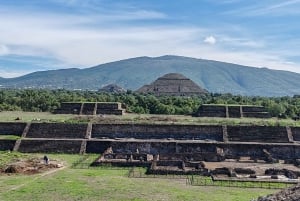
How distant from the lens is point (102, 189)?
23312mm

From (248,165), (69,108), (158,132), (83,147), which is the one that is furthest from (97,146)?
(69,108)

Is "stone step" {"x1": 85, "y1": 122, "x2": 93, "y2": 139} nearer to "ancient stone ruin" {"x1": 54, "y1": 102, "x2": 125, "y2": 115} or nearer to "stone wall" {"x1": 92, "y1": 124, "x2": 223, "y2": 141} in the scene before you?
"stone wall" {"x1": 92, "y1": 124, "x2": 223, "y2": 141}

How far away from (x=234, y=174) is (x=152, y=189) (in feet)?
19.8

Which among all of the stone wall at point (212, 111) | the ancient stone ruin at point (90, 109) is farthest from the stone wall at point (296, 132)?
the ancient stone ruin at point (90, 109)

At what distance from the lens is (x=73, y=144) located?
1452 inches

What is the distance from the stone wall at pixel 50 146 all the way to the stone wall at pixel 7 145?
77 centimetres

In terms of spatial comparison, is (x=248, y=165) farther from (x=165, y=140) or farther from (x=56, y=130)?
(x=56, y=130)

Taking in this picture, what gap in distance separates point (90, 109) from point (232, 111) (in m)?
16.4

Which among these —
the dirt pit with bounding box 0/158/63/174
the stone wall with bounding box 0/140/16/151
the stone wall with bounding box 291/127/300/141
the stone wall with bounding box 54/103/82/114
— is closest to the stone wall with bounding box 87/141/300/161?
the stone wall with bounding box 291/127/300/141

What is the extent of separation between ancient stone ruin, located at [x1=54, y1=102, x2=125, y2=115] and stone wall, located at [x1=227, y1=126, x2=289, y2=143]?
17396mm

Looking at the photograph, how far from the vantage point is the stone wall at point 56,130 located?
38.9 metres

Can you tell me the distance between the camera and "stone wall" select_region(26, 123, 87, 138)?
38.9 m

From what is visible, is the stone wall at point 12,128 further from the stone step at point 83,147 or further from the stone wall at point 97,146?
the stone wall at point 97,146

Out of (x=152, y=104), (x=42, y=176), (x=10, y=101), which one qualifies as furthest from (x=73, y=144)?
(x=10, y=101)
